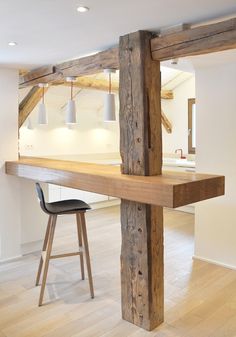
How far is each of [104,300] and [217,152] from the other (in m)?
1.90

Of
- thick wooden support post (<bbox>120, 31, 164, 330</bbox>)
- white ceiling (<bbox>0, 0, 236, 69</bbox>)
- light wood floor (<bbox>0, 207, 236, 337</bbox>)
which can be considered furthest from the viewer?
light wood floor (<bbox>0, 207, 236, 337</bbox>)

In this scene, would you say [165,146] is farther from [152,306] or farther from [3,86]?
[152,306]

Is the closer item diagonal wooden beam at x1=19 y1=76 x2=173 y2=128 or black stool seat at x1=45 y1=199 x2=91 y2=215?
black stool seat at x1=45 y1=199 x2=91 y2=215

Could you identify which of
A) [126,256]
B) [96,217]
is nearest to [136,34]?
[126,256]

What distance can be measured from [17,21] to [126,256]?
1794 millimetres

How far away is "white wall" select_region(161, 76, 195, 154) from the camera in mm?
6469

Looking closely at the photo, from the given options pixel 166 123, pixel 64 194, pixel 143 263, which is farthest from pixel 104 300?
pixel 166 123

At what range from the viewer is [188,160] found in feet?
21.1

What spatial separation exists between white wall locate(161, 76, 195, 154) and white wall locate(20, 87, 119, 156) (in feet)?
3.92

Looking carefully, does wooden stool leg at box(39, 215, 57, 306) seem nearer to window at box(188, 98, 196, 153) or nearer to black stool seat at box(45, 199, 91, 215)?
black stool seat at box(45, 199, 91, 215)

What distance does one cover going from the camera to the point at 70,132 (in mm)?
6227

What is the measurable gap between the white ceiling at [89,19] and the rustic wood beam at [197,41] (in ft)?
0.28

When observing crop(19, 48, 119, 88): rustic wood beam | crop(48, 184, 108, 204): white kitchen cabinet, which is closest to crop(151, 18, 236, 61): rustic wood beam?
crop(19, 48, 119, 88): rustic wood beam

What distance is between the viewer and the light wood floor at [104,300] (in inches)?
92.0
